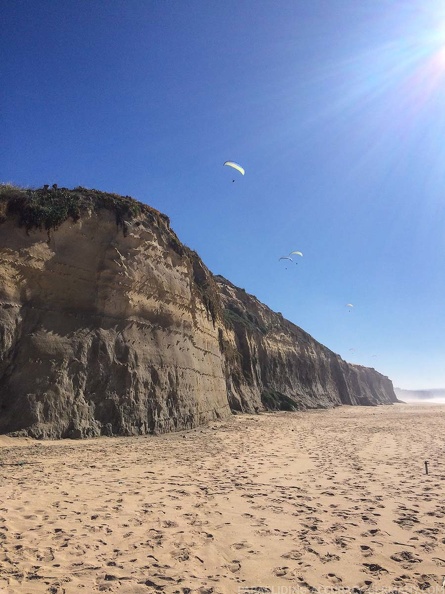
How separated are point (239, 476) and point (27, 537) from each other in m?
5.22

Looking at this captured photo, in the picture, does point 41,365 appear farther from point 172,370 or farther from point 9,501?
point 9,501

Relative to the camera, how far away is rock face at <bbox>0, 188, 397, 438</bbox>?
44.7 feet

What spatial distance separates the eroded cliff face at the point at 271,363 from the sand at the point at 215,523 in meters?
20.2

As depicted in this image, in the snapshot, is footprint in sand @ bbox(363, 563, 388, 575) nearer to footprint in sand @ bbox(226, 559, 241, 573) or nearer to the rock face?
footprint in sand @ bbox(226, 559, 241, 573)

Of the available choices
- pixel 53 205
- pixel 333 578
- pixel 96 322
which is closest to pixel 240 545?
pixel 333 578

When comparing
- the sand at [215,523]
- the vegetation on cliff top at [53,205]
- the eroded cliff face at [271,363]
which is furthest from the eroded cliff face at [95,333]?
the eroded cliff face at [271,363]

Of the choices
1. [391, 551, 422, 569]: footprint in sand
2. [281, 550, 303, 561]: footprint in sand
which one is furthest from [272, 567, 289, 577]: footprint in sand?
[391, 551, 422, 569]: footprint in sand

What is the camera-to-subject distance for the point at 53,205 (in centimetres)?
1602

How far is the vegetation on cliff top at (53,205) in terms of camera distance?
15203 millimetres

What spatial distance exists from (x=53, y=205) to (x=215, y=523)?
563 inches

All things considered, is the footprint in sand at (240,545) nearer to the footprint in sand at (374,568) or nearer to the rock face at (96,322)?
the footprint in sand at (374,568)

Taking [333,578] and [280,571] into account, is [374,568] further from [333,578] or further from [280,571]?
[280,571]

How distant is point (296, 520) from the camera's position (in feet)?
20.2

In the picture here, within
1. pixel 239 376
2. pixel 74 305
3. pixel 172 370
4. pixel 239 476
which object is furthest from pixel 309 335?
pixel 239 476
